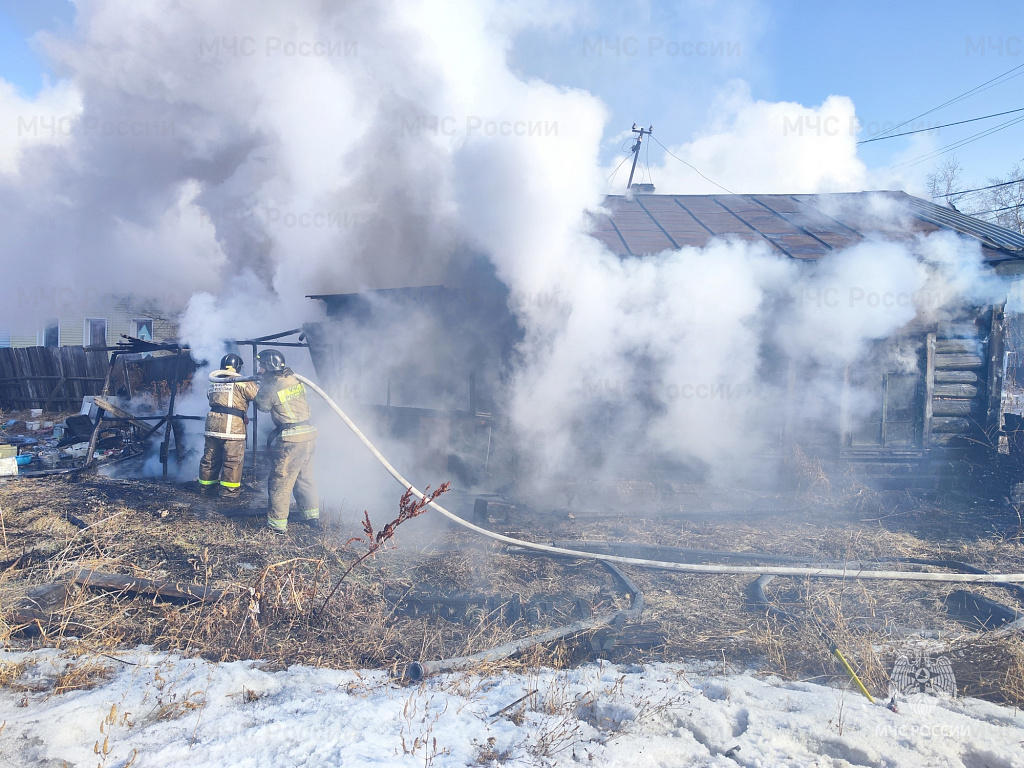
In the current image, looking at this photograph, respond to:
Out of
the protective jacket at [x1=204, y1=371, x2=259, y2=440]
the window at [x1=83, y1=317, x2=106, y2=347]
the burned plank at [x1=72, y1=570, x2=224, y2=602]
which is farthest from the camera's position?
the window at [x1=83, y1=317, x2=106, y2=347]

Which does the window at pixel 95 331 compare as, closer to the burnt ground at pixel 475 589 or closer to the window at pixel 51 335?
the window at pixel 51 335

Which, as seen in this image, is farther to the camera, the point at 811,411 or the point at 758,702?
the point at 811,411

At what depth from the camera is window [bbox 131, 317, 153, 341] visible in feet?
58.6

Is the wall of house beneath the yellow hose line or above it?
above

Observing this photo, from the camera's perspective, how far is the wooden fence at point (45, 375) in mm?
14641

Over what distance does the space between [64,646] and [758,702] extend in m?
3.84

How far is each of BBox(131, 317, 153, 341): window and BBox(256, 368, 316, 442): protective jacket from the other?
1575 centimetres

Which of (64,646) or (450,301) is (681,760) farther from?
(450,301)

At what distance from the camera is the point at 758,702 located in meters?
2.78

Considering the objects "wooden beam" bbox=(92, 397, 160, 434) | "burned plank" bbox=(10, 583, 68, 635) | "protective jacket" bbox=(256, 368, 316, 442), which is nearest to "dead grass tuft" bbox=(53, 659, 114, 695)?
"burned plank" bbox=(10, 583, 68, 635)

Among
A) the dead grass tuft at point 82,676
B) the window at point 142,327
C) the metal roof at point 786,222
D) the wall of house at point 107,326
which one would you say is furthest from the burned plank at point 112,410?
the window at point 142,327

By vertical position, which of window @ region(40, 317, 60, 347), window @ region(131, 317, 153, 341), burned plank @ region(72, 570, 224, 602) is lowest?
burned plank @ region(72, 570, 224, 602)

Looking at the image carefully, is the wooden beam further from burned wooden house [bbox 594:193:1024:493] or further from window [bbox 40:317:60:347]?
window [bbox 40:317:60:347]

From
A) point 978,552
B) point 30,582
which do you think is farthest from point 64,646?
point 978,552
